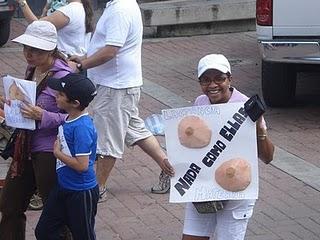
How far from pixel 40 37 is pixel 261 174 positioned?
2.89 meters

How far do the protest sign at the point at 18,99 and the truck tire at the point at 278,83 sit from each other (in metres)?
4.65

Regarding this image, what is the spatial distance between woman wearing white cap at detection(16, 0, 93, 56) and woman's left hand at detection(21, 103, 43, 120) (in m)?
2.03

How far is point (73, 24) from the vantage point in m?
7.34

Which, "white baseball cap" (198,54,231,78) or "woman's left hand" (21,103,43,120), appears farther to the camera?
"woman's left hand" (21,103,43,120)

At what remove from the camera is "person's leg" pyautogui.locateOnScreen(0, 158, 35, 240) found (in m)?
5.53

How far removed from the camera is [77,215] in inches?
202

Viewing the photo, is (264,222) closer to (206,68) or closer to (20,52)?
(206,68)

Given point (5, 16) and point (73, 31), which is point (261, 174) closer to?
point (73, 31)

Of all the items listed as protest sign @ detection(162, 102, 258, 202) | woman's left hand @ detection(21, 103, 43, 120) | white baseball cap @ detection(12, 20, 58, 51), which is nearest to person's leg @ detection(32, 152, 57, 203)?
woman's left hand @ detection(21, 103, 43, 120)

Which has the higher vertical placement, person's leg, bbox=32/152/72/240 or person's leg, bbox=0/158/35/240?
person's leg, bbox=32/152/72/240

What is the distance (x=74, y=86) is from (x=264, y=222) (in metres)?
2.14

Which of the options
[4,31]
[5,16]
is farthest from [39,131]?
[4,31]

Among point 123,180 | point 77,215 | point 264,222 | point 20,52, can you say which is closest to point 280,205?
point 264,222

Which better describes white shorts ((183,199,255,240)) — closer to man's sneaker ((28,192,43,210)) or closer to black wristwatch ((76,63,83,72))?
black wristwatch ((76,63,83,72))
